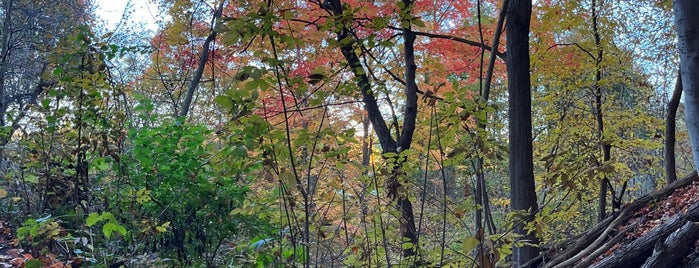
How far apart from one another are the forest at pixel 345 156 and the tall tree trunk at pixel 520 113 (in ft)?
0.05

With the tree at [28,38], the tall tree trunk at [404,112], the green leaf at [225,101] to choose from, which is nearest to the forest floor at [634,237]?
the green leaf at [225,101]

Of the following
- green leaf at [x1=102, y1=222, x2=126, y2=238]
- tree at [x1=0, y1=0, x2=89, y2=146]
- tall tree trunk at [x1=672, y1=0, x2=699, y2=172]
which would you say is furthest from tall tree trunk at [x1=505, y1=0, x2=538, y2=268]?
tree at [x1=0, y1=0, x2=89, y2=146]

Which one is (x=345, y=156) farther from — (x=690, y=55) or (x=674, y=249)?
(x=674, y=249)

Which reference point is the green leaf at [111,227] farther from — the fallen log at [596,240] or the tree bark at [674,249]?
the fallen log at [596,240]

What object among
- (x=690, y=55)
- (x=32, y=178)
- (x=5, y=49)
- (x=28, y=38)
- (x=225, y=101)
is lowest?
(x=32, y=178)

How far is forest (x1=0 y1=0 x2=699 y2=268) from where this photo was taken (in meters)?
1.96

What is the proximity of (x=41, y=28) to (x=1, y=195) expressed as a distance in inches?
204

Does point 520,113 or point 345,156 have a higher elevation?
point 520,113

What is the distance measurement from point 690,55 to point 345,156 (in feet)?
5.22

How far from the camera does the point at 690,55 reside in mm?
1946

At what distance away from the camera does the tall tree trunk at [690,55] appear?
6.33 feet

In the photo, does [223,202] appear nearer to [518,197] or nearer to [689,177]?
[518,197]

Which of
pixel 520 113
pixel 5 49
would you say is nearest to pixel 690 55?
pixel 520 113

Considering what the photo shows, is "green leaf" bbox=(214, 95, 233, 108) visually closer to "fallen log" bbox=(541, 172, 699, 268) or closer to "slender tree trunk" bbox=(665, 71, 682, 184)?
"fallen log" bbox=(541, 172, 699, 268)
